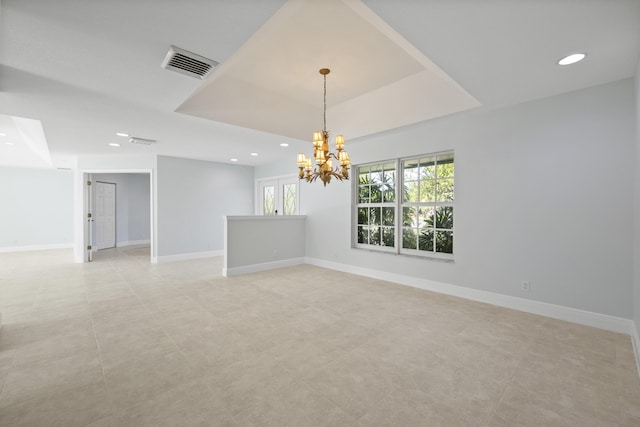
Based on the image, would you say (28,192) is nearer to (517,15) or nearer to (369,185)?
(369,185)

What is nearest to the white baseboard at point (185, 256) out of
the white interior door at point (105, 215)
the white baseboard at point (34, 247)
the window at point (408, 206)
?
the white interior door at point (105, 215)

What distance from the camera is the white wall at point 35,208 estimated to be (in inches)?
323

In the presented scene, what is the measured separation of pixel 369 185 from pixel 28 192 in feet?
34.0

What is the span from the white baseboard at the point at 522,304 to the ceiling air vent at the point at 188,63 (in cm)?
392

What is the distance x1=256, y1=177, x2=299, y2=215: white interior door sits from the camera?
7093 millimetres

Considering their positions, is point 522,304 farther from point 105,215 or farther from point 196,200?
point 105,215

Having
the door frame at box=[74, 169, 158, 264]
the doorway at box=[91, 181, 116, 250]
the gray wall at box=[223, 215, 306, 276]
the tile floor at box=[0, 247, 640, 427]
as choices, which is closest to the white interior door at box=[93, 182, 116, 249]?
the doorway at box=[91, 181, 116, 250]

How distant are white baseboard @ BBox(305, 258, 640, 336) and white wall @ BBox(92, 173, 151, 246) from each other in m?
8.56

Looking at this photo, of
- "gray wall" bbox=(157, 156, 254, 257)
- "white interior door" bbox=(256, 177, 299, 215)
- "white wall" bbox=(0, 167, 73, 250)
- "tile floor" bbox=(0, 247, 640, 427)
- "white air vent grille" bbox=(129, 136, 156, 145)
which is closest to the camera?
"tile floor" bbox=(0, 247, 640, 427)

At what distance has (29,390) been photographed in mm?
1863

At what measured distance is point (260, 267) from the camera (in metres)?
5.60

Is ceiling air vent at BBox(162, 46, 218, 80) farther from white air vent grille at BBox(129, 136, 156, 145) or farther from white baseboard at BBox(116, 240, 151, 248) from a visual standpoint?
white baseboard at BBox(116, 240, 151, 248)

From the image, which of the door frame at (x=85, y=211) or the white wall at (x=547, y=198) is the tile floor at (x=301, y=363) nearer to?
the white wall at (x=547, y=198)

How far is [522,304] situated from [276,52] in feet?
13.5
